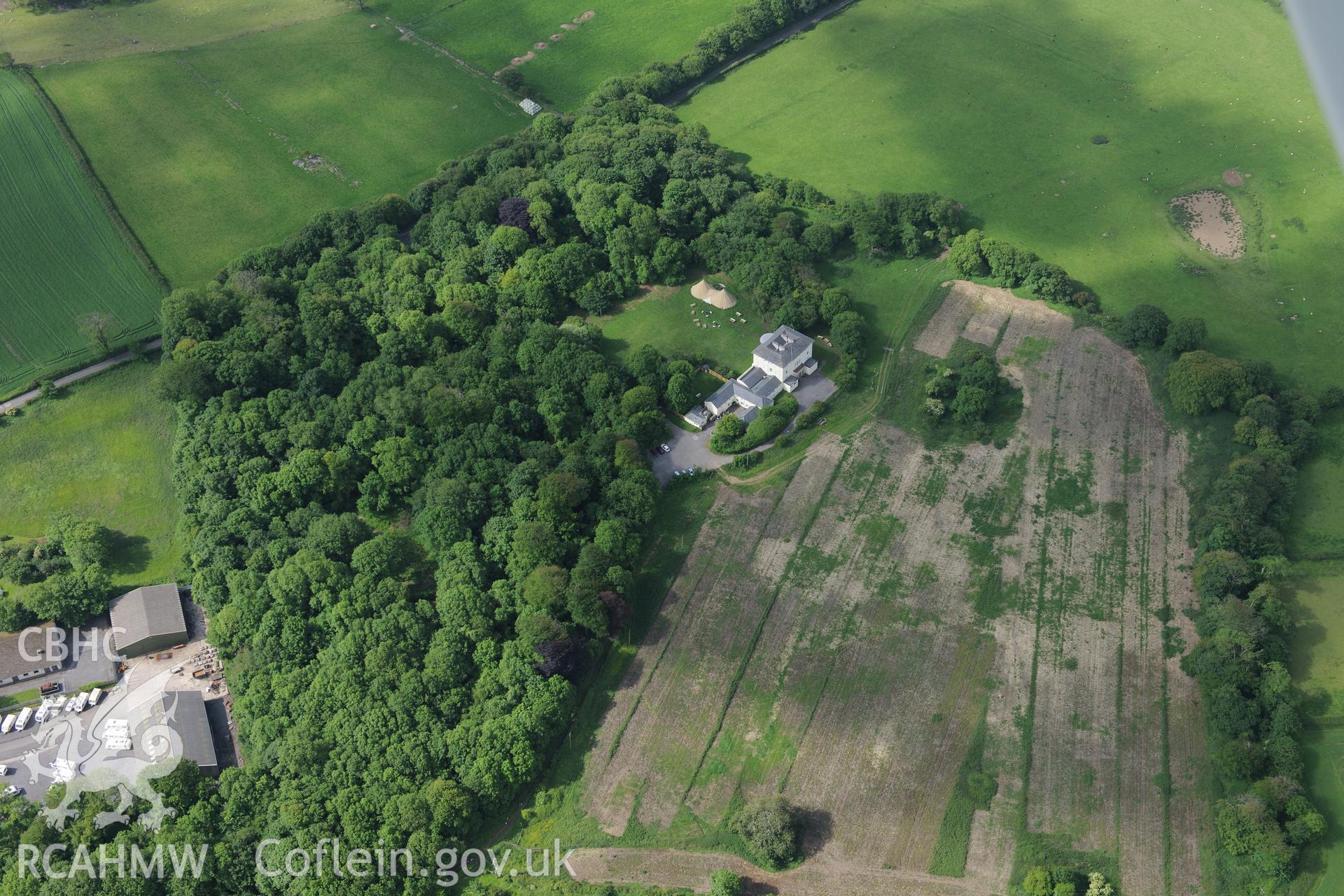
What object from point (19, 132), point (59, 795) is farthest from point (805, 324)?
point (19, 132)

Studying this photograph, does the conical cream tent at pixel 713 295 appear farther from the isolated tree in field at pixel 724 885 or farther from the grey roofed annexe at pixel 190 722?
the grey roofed annexe at pixel 190 722

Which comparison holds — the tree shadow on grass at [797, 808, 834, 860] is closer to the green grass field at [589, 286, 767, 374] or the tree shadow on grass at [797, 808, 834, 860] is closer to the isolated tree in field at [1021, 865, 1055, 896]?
the isolated tree in field at [1021, 865, 1055, 896]

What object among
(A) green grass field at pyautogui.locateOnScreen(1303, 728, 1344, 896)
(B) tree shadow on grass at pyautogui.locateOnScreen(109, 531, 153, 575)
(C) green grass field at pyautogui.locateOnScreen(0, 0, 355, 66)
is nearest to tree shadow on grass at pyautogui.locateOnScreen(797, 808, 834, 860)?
(A) green grass field at pyautogui.locateOnScreen(1303, 728, 1344, 896)

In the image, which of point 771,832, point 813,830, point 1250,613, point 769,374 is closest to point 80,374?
point 769,374

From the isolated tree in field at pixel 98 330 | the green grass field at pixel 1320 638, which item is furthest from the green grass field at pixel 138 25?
the green grass field at pixel 1320 638

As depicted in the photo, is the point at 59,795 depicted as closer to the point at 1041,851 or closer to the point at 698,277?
the point at 1041,851

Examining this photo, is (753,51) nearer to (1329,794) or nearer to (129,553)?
(129,553)
